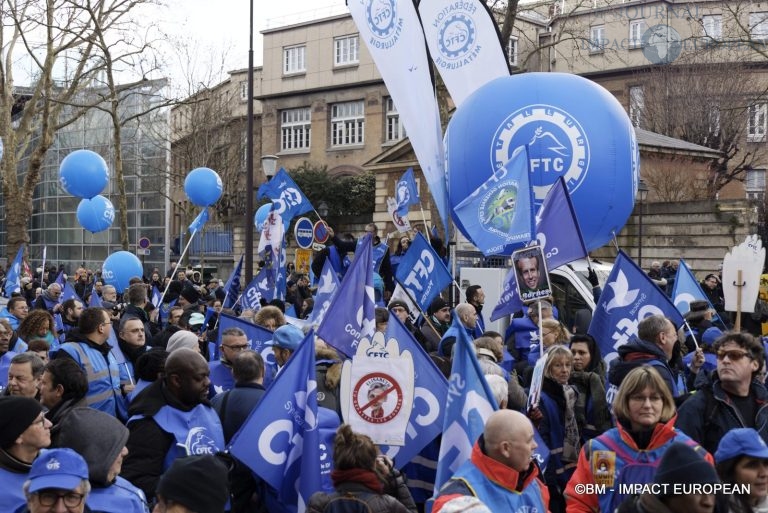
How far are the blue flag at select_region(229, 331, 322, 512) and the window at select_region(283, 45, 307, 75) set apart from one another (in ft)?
156

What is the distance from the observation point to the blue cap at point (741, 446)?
389 centimetres

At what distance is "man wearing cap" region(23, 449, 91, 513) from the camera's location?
130 inches

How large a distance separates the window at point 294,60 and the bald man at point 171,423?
47803 mm

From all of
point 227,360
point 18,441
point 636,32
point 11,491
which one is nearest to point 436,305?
point 227,360

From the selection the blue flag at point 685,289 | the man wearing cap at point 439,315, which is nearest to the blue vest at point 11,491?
the man wearing cap at point 439,315

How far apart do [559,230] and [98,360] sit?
12.9 feet

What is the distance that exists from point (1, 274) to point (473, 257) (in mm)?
19544

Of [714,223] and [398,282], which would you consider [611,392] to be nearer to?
[398,282]

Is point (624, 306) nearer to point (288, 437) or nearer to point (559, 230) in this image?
point (559, 230)

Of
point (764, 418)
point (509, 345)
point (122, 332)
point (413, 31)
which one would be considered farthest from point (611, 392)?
point (413, 31)

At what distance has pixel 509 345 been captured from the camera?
8.94m

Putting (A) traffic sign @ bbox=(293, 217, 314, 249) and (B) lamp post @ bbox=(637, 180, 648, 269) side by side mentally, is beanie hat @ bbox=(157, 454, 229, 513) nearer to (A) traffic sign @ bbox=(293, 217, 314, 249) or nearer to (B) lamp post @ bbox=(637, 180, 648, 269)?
(A) traffic sign @ bbox=(293, 217, 314, 249)

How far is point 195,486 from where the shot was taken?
3445mm

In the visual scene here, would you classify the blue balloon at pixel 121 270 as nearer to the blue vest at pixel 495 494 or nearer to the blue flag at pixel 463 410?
the blue flag at pixel 463 410
